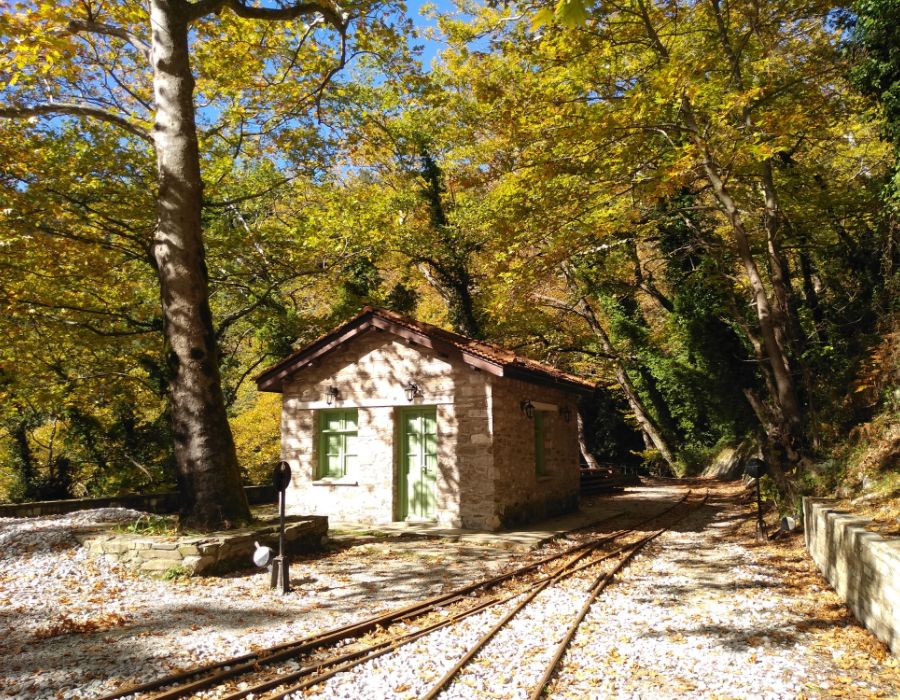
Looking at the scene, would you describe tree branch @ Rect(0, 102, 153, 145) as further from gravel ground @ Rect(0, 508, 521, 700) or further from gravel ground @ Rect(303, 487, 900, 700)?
gravel ground @ Rect(303, 487, 900, 700)

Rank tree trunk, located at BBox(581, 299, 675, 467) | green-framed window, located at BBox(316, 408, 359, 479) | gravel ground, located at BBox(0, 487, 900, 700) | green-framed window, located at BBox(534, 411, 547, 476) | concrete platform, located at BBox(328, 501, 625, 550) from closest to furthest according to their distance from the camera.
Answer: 1. gravel ground, located at BBox(0, 487, 900, 700)
2. concrete platform, located at BBox(328, 501, 625, 550)
3. green-framed window, located at BBox(316, 408, 359, 479)
4. green-framed window, located at BBox(534, 411, 547, 476)
5. tree trunk, located at BBox(581, 299, 675, 467)

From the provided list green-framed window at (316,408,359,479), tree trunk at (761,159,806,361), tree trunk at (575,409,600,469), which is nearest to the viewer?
tree trunk at (761,159,806,361)

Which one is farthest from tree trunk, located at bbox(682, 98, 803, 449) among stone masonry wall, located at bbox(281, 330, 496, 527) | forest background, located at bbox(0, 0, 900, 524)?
stone masonry wall, located at bbox(281, 330, 496, 527)

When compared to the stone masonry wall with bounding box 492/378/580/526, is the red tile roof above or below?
above

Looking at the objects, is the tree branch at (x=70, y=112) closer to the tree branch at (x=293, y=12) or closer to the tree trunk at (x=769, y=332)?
the tree branch at (x=293, y=12)

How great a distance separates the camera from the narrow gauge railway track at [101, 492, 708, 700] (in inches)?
164

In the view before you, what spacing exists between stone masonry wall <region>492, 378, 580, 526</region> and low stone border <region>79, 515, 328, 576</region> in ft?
15.4

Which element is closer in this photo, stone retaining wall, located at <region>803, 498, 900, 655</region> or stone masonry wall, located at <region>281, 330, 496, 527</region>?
stone retaining wall, located at <region>803, 498, 900, 655</region>

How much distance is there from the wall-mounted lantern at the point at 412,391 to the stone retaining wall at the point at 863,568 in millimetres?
6926

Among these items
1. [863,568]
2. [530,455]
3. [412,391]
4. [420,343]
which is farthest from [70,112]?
[863,568]

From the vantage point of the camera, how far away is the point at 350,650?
5.01 metres

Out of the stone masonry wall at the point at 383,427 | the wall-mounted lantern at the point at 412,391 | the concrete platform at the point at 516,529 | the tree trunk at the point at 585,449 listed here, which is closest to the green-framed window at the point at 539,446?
the concrete platform at the point at 516,529

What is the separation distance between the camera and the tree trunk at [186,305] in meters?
8.45

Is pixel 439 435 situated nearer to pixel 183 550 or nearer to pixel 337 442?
pixel 337 442
